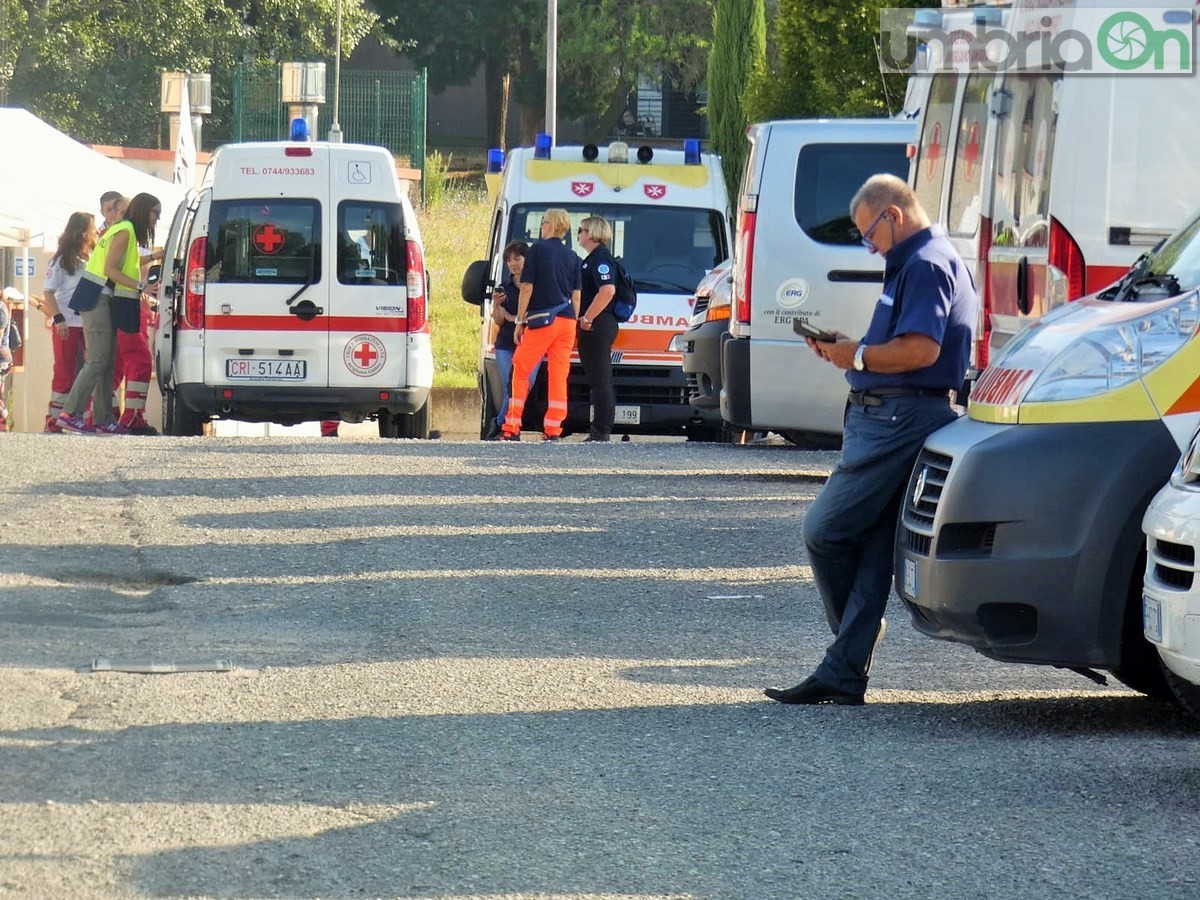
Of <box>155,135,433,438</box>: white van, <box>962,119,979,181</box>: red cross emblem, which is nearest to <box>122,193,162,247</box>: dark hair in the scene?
<box>155,135,433,438</box>: white van

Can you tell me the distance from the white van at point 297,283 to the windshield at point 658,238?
60.9 inches

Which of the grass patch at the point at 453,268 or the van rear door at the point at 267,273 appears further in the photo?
the grass patch at the point at 453,268

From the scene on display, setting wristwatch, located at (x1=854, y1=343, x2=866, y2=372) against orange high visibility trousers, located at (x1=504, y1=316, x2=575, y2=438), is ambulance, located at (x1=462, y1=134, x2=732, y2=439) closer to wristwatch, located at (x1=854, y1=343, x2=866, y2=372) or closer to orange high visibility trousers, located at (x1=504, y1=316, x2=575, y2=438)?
orange high visibility trousers, located at (x1=504, y1=316, x2=575, y2=438)

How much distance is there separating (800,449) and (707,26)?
3810cm

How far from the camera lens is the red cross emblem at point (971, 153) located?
968 centimetres

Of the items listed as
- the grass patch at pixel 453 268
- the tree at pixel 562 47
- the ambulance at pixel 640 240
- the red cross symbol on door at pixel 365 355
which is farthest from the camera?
the tree at pixel 562 47

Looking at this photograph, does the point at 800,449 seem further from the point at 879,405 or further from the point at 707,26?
the point at 707,26

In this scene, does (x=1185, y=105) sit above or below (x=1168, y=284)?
above

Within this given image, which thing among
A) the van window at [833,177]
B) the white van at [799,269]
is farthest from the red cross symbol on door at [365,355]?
the van window at [833,177]

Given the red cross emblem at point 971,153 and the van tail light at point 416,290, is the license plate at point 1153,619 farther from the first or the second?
the van tail light at point 416,290

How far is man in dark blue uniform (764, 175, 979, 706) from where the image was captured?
6832mm

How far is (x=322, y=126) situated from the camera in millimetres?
42812

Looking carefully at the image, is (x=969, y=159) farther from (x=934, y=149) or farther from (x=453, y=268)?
(x=453, y=268)

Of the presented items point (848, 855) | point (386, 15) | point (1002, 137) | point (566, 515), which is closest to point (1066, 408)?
point (848, 855)
